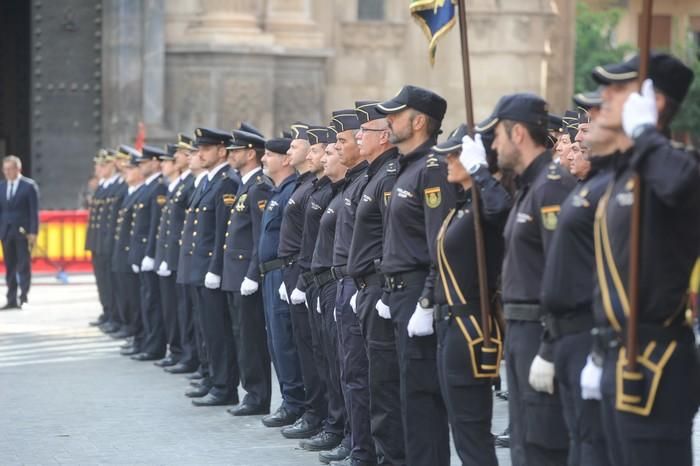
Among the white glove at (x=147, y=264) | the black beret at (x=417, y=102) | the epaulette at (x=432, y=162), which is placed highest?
the black beret at (x=417, y=102)

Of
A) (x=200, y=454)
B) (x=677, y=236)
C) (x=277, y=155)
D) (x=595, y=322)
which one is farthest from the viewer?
(x=277, y=155)

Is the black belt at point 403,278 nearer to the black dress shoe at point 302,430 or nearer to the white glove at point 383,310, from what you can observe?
the white glove at point 383,310

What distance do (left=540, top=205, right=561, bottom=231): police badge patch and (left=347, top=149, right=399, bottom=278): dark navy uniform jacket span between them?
83.2 inches

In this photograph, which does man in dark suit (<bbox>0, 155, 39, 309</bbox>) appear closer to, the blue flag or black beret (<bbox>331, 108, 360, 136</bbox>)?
black beret (<bbox>331, 108, 360, 136</bbox>)

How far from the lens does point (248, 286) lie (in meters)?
12.1

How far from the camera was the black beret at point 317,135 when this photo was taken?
11.0 metres

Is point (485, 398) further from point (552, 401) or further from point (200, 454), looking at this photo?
point (200, 454)

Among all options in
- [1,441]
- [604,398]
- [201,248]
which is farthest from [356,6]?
[604,398]

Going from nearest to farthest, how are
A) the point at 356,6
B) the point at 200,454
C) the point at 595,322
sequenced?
the point at 595,322
the point at 200,454
the point at 356,6

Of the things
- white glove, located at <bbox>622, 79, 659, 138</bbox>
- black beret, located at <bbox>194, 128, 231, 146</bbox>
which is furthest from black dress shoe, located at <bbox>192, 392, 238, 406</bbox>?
white glove, located at <bbox>622, 79, 659, 138</bbox>

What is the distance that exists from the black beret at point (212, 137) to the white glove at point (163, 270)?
1687 millimetres

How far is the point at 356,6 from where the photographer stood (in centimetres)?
2791

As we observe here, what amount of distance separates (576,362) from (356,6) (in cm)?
2176

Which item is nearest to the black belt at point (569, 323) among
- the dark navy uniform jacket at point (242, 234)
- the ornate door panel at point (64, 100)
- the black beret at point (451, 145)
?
the black beret at point (451, 145)
